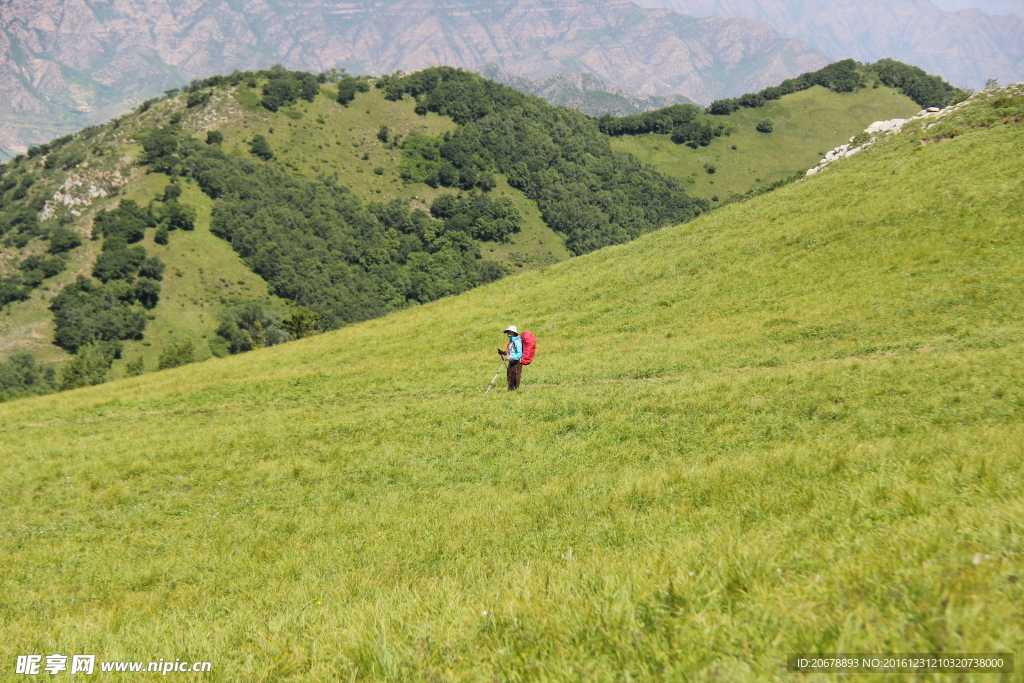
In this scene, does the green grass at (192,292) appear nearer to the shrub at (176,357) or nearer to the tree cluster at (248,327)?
the tree cluster at (248,327)

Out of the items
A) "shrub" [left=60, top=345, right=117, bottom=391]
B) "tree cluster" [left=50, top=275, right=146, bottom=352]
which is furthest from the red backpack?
"tree cluster" [left=50, top=275, right=146, bottom=352]

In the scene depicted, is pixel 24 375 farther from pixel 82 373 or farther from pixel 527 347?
pixel 527 347

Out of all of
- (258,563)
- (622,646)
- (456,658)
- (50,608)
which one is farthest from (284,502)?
(622,646)

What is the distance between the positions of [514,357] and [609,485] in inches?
423

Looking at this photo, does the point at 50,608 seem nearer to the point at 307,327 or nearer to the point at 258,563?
the point at 258,563

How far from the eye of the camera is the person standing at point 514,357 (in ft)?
68.7

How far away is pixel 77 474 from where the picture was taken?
55.3 feet

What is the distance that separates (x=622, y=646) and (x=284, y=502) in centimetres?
1137

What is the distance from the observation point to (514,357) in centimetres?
2109

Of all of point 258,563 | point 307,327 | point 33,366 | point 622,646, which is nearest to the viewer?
point 622,646

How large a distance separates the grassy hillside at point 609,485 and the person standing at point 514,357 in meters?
1.32

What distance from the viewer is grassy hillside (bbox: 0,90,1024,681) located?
427 centimetres

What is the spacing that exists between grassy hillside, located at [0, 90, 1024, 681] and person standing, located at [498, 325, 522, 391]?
1.32 meters

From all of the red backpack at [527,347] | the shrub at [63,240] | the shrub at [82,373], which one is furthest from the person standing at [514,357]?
the shrub at [63,240]
